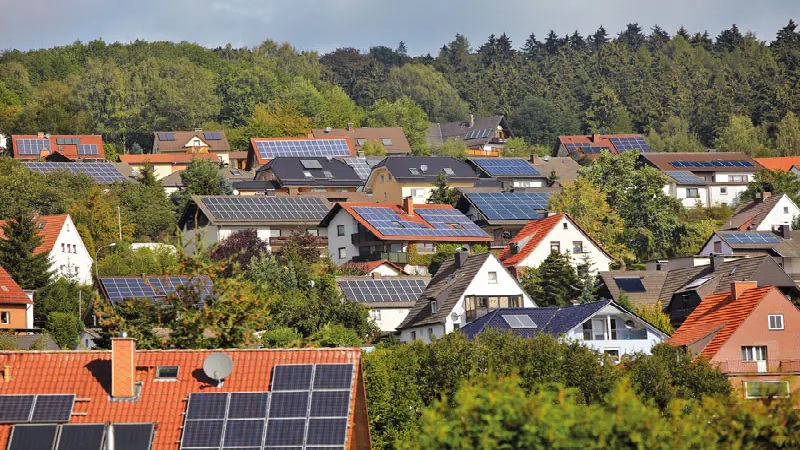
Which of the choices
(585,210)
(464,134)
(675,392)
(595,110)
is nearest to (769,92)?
(595,110)

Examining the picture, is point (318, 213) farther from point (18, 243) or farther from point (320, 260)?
point (18, 243)

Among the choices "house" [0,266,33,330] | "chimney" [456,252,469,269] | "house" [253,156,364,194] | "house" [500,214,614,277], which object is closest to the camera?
"house" [0,266,33,330]

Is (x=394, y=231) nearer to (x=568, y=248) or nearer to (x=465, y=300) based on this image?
(x=568, y=248)

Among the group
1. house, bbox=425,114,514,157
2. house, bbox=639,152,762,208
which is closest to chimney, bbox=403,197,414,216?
house, bbox=639,152,762,208

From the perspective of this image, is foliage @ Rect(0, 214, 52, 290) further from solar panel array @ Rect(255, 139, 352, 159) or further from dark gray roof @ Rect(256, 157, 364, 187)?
solar panel array @ Rect(255, 139, 352, 159)

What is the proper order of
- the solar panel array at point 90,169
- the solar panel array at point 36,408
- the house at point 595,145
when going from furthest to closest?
1. the house at point 595,145
2. the solar panel array at point 90,169
3. the solar panel array at point 36,408

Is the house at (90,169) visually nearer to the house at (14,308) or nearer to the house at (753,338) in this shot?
the house at (14,308)

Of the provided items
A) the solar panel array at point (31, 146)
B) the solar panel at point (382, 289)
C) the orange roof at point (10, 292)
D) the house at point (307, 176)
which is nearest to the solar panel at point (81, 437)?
the orange roof at point (10, 292)
